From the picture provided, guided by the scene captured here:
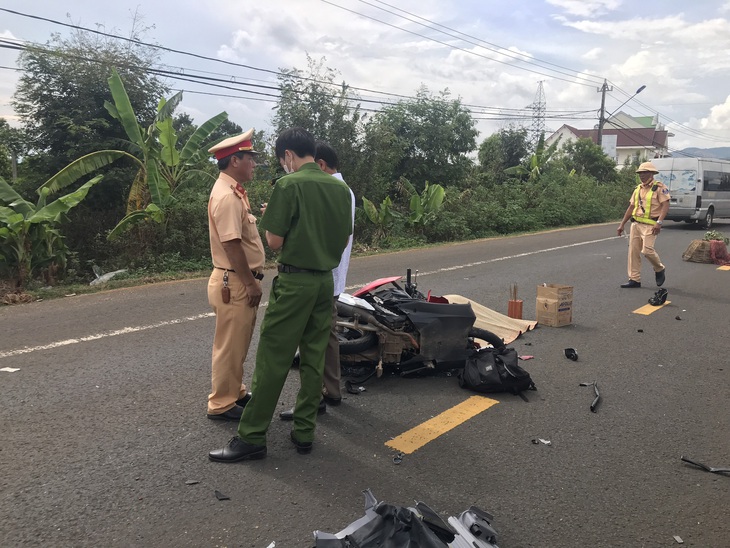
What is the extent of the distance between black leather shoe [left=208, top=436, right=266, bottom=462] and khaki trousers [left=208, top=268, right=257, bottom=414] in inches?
Result: 22.9

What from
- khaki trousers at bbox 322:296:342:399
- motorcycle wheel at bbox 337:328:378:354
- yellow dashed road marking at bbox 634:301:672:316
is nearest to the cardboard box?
yellow dashed road marking at bbox 634:301:672:316

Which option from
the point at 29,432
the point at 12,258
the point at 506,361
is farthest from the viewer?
the point at 12,258

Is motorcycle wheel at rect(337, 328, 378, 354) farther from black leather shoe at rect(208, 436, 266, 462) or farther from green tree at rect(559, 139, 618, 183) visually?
green tree at rect(559, 139, 618, 183)

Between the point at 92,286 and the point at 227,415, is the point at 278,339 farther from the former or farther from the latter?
the point at 92,286

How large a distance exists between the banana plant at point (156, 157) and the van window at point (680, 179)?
16.4 meters

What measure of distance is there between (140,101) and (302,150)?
11746 mm

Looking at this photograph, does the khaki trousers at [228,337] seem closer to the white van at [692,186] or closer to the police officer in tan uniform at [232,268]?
the police officer in tan uniform at [232,268]

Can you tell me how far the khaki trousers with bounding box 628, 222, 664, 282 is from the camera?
9.08 metres

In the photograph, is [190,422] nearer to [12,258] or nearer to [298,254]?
[298,254]

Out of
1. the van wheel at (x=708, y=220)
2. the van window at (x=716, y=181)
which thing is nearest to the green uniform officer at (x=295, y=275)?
the van window at (x=716, y=181)

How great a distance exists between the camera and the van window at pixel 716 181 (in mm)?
20486

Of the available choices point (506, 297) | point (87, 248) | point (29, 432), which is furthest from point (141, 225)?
point (29, 432)

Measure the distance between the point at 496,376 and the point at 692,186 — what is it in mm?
19347

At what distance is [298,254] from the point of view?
133 inches
